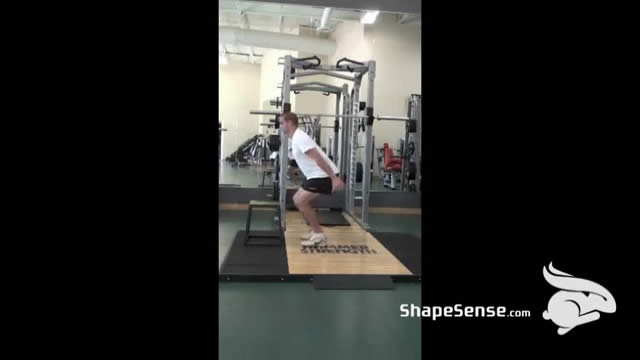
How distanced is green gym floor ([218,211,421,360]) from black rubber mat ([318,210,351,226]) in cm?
213

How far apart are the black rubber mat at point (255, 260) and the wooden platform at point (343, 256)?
73 millimetres

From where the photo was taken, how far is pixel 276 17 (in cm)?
892

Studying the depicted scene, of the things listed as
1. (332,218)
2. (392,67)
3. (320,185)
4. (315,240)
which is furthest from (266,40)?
(315,240)

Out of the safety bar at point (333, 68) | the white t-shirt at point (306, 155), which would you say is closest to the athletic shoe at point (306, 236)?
the white t-shirt at point (306, 155)

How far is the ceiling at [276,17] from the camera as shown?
707cm

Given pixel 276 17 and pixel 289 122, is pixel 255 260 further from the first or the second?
pixel 276 17

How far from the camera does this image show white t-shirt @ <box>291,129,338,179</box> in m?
3.54

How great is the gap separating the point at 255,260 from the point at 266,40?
234 inches
